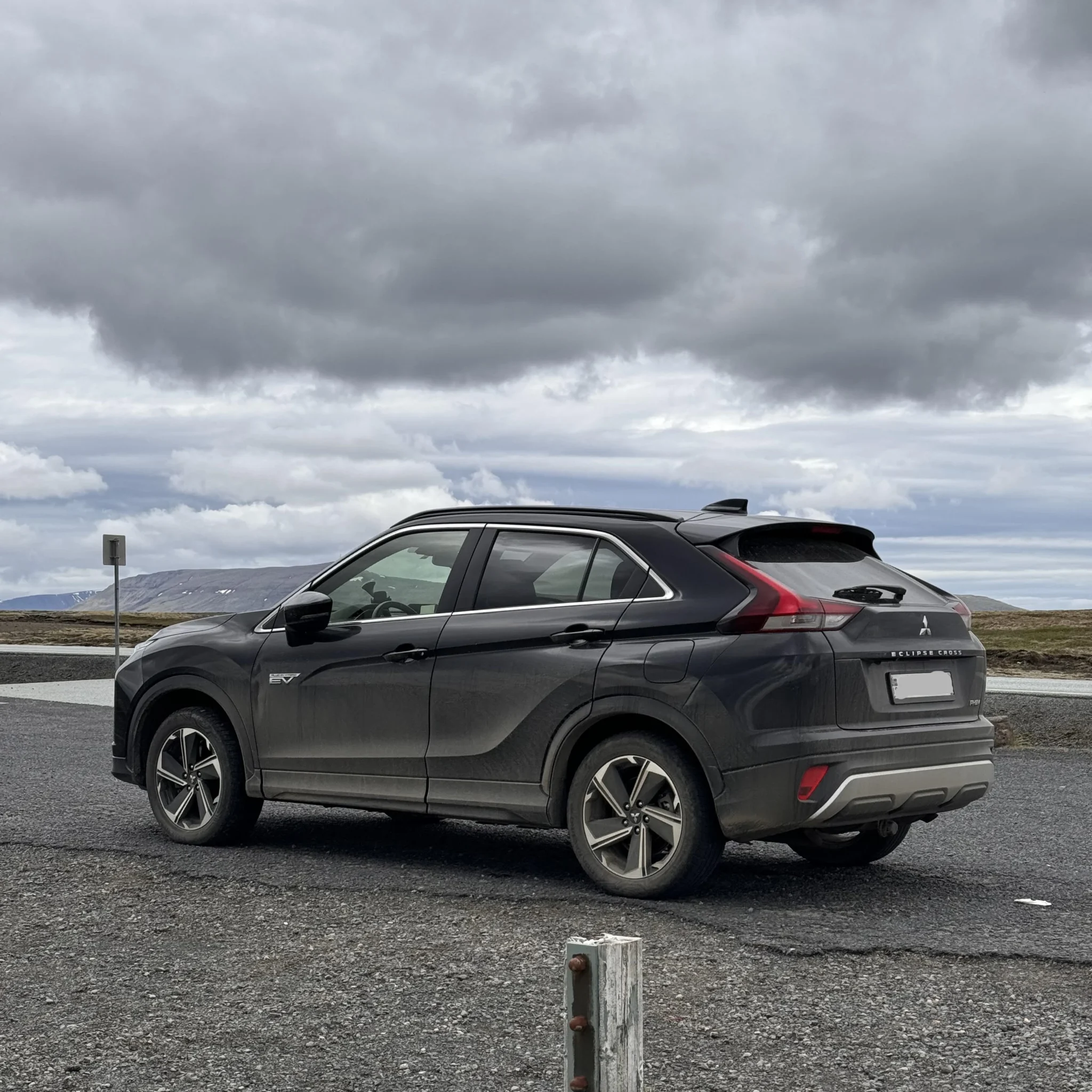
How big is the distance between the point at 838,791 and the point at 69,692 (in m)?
18.4

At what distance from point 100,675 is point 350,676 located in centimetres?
2206

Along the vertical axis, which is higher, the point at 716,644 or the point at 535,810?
the point at 716,644

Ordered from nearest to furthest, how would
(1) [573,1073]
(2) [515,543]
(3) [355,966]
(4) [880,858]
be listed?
1. (1) [573,1073]
2. (3) [355,966]
3. (2) [515,543]
4. (4) [880,858]

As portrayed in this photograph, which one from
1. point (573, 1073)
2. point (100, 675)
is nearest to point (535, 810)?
point (573, 1073)

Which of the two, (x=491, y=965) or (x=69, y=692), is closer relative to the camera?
(x=491, y=965)

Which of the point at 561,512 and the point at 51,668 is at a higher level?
the point at 561,512

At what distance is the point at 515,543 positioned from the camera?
22.8 feet

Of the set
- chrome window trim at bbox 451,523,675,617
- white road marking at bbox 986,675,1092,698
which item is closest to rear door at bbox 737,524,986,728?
chrome window trim at bbox 451,523,675,617

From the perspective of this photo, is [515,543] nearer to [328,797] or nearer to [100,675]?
[328,797]

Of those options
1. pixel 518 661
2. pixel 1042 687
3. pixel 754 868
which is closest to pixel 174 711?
pixel 518 661

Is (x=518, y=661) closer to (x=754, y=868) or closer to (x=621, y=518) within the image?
(x=621, y=518)

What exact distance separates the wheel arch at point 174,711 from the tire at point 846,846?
2.88 meters

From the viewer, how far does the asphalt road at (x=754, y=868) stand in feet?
18.9

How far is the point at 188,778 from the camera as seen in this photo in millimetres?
7727
